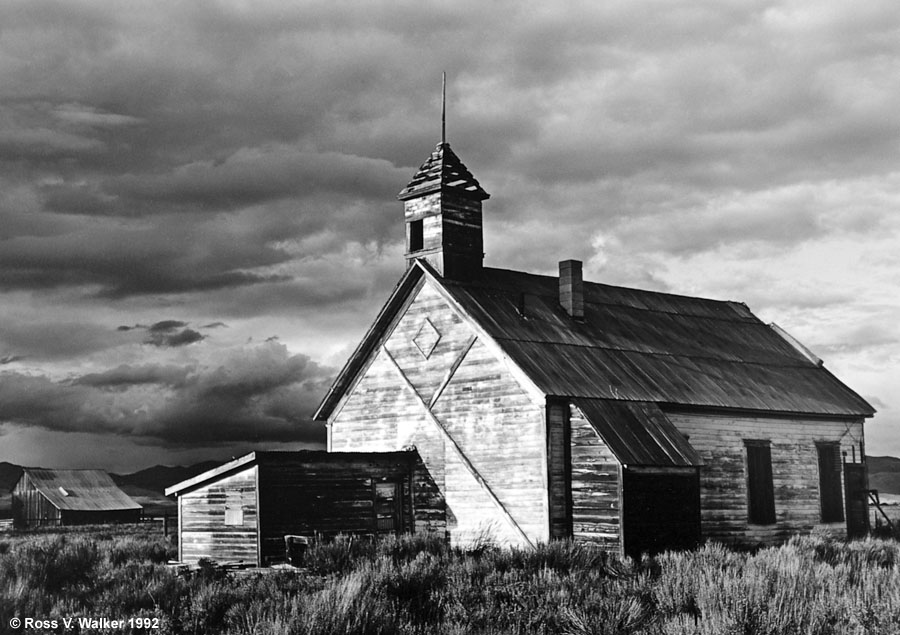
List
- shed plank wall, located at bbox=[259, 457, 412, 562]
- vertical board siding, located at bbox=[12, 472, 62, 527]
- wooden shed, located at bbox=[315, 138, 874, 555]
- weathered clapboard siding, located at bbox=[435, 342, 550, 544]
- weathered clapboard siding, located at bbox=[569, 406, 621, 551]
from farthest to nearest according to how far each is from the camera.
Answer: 1. vertical board siding, located at bbox=[12, 472, 62, 527]
2. shed plank wall, located at bbox=[259, 457, 412, 562]
3. weathered clapboard siding, located at bbox=[435, 342, 550, 544]
4. wooden shed, located at bbox=[315, 138, 874, 555]
5. weathered clapboard siding, located at bbox=[569, 406, 621, 551]

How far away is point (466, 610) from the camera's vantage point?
1441 cm

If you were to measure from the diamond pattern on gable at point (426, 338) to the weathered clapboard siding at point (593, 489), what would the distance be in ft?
16.8

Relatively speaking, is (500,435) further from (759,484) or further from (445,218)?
(759,484)

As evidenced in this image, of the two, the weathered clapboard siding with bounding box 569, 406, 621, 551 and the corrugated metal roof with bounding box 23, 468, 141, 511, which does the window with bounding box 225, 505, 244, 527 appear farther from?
the corrugated metal roof with bounding box 23, 468, 141, 511

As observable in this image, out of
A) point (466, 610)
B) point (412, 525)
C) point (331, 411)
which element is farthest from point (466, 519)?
point (466, 610)

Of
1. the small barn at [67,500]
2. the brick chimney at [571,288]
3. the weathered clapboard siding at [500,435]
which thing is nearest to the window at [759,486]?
the brick chimney at [571,288]

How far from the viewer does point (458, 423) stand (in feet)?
90.3

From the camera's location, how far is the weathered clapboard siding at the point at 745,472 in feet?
93.7

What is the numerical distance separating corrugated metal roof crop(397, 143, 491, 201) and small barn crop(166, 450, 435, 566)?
739 cm

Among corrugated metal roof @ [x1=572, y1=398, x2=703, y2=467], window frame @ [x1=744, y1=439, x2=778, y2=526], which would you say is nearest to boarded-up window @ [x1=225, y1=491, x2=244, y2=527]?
corrugated metal roof @ [x1=572, y1=398, x2=703, y2=467]

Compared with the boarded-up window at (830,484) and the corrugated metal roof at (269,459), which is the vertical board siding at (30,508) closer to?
the corrugated metal roof at (269,459)

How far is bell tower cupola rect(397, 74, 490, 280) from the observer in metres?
29.8

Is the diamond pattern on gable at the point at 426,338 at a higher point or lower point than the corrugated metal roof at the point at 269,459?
higher

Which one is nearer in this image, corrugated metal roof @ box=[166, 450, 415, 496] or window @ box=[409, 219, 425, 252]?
corrugated metal roof @ box=[166, 450, 415, 496]
